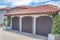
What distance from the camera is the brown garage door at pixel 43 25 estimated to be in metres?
19.1

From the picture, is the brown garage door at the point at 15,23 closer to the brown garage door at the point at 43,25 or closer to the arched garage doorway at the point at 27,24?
the arched garage doorway at the point at 27,24

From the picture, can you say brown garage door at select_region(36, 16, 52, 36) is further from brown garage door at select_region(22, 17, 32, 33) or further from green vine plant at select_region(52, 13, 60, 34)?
green vine plant at select_region(52, 13, 60, 34)

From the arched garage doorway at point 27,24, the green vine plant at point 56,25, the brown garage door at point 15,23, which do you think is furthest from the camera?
the brown garage door at point 15,23

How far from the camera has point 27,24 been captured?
2388cm

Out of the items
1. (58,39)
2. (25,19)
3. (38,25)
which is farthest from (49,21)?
(25,19)

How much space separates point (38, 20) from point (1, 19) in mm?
17001

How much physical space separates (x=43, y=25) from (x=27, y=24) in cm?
427

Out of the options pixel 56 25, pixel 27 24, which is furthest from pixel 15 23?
pixel 56 25

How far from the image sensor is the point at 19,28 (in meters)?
25.8

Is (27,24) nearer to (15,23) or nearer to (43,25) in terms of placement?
(43,25)

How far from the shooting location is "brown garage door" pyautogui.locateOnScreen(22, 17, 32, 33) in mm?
23056

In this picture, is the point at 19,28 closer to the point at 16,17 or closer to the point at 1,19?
the point at 16,17

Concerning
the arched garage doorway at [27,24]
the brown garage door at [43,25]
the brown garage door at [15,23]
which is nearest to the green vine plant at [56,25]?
the brown garage door at [43,25]

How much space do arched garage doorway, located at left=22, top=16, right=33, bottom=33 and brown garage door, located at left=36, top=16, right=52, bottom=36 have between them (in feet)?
6.15
